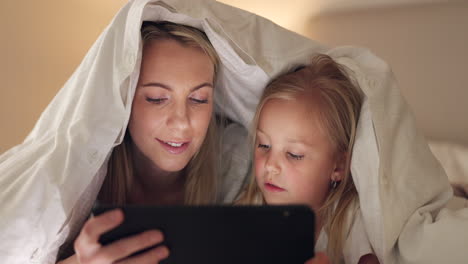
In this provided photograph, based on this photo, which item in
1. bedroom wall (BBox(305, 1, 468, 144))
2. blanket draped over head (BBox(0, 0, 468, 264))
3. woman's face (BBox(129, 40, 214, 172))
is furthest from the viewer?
bedroom wall (BBox(305, 1, 468, 144))

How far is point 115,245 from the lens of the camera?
552mm

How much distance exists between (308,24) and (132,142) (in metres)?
0.80

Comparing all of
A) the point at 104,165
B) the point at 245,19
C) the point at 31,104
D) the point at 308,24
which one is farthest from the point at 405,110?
the point at 31,104

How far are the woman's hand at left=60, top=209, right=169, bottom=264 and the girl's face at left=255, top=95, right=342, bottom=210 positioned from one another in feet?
1.05

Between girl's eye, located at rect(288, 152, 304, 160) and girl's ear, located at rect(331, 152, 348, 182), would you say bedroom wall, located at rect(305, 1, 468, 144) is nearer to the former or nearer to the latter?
girl's ear, located at rect(331, 152, 348, 182)

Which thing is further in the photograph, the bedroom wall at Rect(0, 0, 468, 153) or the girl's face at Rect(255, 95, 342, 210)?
the bedroom wall at Rect(0, 0, 468, 153)

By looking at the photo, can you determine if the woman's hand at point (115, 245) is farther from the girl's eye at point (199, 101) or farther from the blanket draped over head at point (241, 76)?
the girl's eye at point (199, 101)

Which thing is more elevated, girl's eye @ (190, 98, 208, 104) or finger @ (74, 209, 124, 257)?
girl's eye @ (190, 98, 208, 104)

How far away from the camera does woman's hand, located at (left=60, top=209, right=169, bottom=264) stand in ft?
1.76

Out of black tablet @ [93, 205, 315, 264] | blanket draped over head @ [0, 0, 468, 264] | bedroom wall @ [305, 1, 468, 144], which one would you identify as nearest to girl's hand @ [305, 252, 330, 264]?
→ black tablet @ [93, 205, 315, 264]

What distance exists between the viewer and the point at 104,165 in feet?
2.61

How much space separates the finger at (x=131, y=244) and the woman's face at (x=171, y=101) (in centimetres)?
28

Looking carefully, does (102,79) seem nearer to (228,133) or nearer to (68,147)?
(68,147)

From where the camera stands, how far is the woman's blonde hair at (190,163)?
82 cm
